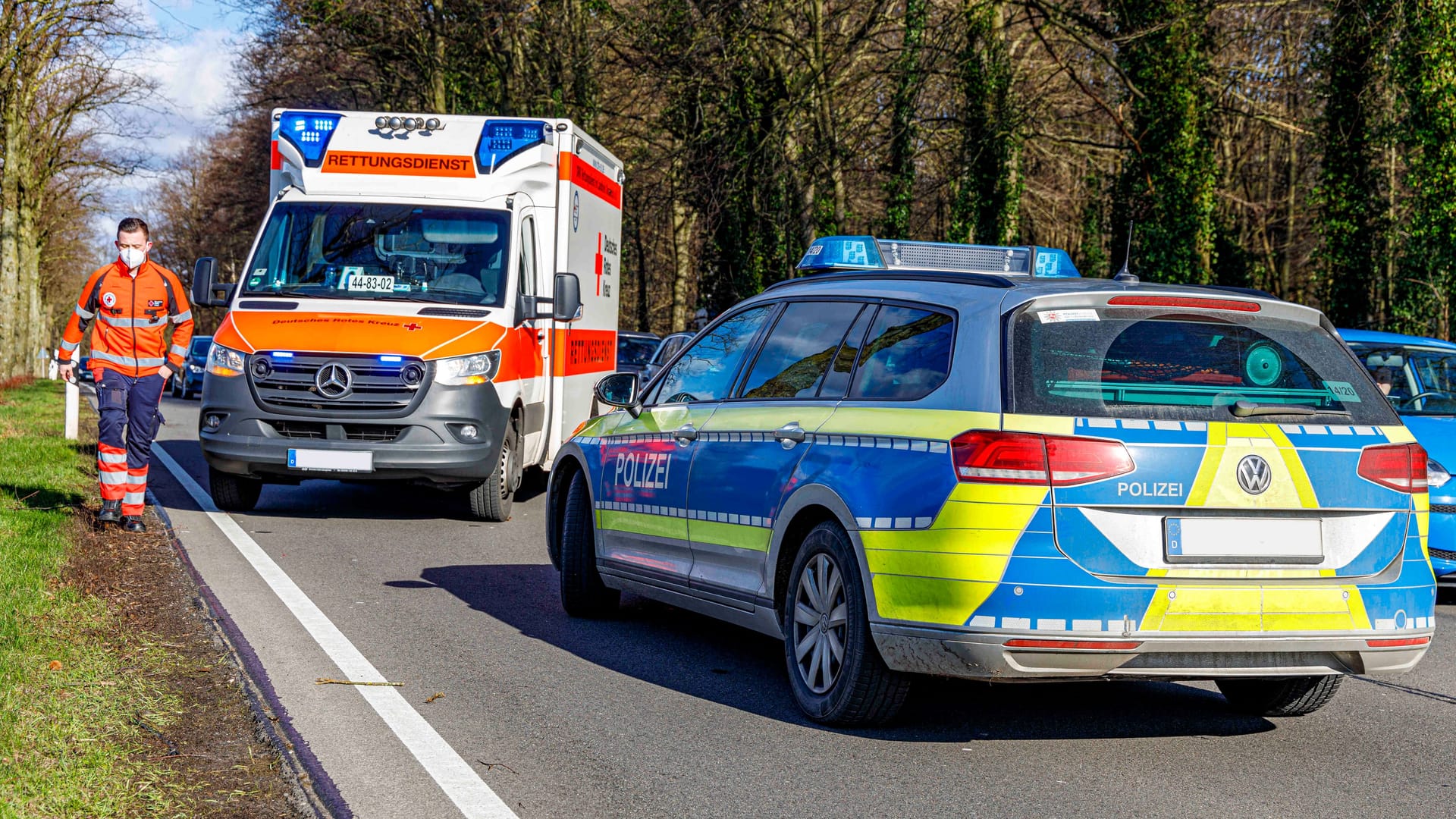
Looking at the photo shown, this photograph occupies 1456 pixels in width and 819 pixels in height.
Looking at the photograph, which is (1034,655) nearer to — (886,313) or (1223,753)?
(1223,753)

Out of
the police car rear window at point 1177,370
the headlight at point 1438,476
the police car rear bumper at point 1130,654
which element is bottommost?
the police car rear bumper at point 1130,654

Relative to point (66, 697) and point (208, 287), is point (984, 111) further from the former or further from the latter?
point (66, 697)

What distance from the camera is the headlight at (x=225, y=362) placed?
1140 cm

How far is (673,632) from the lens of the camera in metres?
7.64

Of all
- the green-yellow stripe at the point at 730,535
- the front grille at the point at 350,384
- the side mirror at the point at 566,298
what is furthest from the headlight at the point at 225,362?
the green-yellow stripe at the point at 730,535

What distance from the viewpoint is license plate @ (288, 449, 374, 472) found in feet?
36.9

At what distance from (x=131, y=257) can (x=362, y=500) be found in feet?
11.8

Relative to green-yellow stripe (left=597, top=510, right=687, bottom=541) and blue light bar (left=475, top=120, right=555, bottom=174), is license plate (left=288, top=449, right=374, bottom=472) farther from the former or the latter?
green-yellow stripe (left=597, top=510, right=687, bottom=541)

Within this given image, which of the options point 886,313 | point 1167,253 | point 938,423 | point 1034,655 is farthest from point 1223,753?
point 1167,253

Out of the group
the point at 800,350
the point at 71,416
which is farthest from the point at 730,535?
the point at 71,416

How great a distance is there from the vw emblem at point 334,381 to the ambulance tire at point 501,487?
1260 millimetres

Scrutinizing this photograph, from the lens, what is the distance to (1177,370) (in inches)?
202

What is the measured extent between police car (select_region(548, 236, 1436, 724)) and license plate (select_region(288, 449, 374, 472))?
594cm

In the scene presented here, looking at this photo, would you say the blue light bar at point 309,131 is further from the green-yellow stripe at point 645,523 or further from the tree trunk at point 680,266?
the tree trunk at point 680,266
